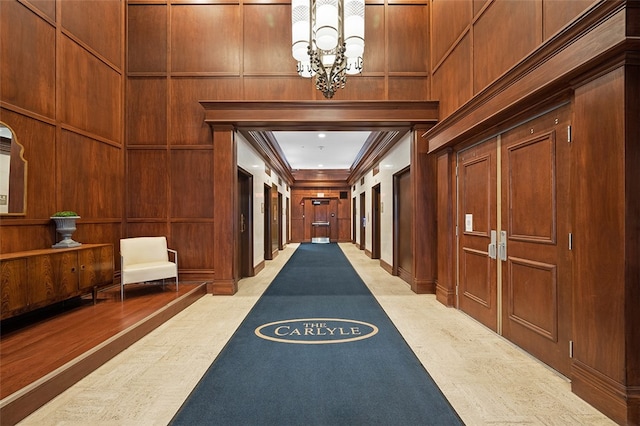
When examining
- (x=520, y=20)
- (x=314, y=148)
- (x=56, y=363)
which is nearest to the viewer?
(x=56, y=363)

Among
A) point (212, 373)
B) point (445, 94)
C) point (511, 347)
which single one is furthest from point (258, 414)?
point (445, 94)

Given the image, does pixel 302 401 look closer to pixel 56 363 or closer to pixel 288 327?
pixel 288 327

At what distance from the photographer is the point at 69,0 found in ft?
15.1

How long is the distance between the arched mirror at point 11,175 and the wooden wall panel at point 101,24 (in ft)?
6.14

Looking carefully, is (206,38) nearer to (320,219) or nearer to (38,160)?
(38,160)

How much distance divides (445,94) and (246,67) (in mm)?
3281

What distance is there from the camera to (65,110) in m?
4.54

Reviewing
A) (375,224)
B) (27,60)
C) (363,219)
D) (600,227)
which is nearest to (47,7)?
(27,60)

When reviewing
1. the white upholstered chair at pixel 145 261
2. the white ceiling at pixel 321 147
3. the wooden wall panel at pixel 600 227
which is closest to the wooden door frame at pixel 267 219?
the white ceiling at pixel 321 147

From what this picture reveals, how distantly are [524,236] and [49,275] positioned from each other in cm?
488

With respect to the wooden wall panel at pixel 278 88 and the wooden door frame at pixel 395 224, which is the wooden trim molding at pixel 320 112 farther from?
the wooden door frame at pixel 395 224

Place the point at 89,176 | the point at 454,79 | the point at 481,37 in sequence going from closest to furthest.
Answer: the point at 481,37 → the point at 454,79 → the point at 89,176

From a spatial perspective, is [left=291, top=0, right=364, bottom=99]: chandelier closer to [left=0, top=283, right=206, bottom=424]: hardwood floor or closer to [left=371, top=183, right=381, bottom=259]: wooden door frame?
[left=0, top=283, right=206, bottom=424]: hardwood floor

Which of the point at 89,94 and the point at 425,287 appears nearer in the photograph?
the point at 89,94
